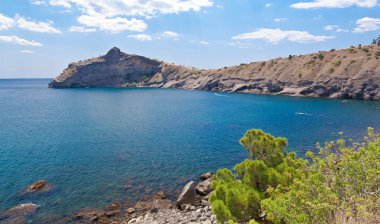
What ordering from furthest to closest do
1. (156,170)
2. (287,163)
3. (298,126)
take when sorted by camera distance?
(298,126) → (156,170) → (287,163)

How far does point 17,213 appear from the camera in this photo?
113 feet

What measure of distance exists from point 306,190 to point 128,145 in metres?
49.8

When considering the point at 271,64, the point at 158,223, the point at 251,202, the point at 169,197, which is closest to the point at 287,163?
the point at 251,202

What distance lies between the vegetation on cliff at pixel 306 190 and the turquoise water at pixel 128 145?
60.1ft

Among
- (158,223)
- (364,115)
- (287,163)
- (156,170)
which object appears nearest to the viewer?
(287,163)

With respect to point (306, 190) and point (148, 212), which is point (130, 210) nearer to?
point (148, 212)

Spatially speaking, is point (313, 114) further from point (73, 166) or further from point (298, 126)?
point (73, 166)

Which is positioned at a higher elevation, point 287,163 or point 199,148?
point 287,163

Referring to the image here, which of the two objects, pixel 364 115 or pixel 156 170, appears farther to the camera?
pixel 364 115

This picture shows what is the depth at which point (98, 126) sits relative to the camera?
83125 mm

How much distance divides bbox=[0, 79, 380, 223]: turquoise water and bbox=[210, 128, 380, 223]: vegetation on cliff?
1830 centimetres

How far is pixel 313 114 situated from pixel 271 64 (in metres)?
95.5

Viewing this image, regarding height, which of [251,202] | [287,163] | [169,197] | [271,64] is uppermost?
[271,64]

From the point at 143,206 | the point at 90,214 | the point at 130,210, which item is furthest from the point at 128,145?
the point at 90,214
